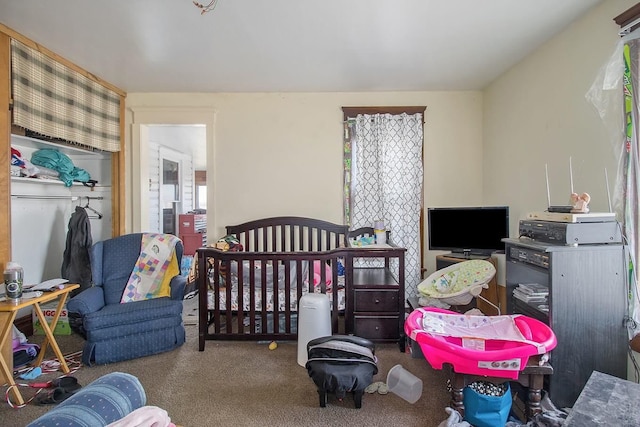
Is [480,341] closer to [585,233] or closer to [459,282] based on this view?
[585,233]

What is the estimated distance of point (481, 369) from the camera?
1.56 metres

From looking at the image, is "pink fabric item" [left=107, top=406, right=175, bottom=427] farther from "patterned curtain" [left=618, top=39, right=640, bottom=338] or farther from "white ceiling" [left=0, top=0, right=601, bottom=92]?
"patterned curtain" [left=618, top=39, right=640, bottom=338]

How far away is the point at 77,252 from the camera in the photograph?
3.22m

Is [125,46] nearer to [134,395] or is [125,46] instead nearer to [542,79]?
[134,395]

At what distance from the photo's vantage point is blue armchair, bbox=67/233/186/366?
2326 millimetres

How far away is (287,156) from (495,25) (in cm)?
224

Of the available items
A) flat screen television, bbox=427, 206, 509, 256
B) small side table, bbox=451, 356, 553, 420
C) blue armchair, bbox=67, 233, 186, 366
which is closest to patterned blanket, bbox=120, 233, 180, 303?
blue armchair, bbox=67, 233, 186, 366

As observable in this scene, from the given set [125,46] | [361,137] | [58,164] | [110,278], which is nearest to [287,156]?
[361,137]

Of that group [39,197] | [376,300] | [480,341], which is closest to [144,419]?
[480,341]

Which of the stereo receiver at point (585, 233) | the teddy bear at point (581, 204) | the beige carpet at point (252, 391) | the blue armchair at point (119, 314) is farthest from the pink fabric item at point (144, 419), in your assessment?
the teddy bear at point (581, 204)

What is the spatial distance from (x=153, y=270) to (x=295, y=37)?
89.7 inches

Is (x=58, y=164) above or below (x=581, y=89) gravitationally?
below

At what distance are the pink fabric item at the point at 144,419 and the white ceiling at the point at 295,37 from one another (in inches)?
83.8

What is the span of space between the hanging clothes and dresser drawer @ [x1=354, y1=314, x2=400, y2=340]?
108 inches
